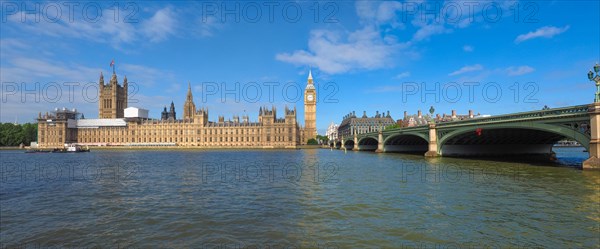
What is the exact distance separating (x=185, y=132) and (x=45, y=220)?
145 meters

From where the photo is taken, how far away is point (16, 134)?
500ft

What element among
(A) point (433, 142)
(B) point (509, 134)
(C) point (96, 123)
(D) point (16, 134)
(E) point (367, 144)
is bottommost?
(E) point (367, 144)

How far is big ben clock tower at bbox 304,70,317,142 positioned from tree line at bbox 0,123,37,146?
12359 centimetres

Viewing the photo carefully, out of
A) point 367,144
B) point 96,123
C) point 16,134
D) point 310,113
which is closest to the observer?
point 367,144

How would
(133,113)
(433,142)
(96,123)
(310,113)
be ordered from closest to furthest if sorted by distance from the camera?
(433,142)
(96,123)
(133,113)
(310,113)

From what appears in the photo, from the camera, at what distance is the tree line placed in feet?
484

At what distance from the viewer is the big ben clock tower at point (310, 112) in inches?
7190

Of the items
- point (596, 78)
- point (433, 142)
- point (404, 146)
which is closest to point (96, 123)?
point (404, 146)

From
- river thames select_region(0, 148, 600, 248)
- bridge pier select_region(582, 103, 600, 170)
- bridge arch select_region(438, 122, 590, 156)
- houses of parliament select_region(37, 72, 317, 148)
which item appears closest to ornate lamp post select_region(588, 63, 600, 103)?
bridge pier select_region(582, 103, 600, 170)

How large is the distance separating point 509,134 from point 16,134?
592 feet

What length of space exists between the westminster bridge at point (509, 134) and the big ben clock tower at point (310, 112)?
315 ft

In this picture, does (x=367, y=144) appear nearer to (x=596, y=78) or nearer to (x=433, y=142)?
(x=433, y=142)

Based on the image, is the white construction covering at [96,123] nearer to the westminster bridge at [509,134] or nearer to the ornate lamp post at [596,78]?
the westminster bridge at [509,134]

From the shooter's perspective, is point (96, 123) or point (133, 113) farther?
point (133, 113)
